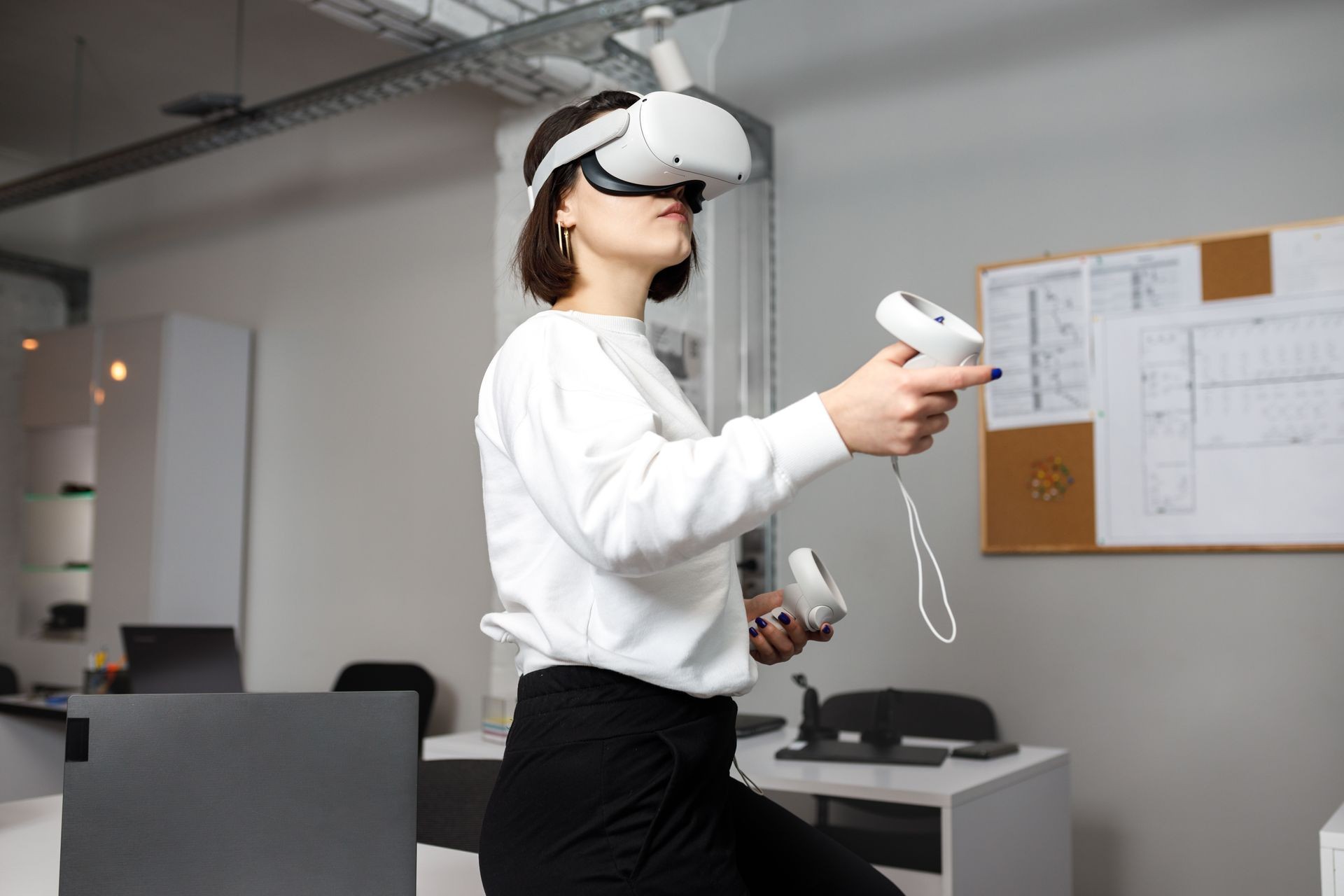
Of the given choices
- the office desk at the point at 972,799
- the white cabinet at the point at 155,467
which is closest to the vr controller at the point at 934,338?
the office desk at the point at 972,799

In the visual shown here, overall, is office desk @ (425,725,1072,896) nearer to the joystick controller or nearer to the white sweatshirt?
the white sweatshirt

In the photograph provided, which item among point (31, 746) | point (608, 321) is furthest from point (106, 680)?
point (608, 321)

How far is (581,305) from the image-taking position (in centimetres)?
127

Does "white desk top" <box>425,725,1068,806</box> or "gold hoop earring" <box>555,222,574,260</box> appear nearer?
"gold hoop earring" <box>555,222,574,260</box>

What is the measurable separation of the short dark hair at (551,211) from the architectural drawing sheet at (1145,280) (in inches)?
90.7

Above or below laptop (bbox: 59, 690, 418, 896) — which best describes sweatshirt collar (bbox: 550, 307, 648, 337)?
above

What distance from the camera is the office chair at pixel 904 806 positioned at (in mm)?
2920

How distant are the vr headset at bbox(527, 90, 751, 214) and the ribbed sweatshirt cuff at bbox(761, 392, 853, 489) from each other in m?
0.37

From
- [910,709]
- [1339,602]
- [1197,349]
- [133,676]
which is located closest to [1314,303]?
[1197,349]

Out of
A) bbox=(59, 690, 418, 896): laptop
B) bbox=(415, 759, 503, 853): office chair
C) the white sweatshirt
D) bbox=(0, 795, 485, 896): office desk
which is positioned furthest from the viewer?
bbox=(415, 759, 503, 853): office chair

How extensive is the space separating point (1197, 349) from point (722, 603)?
8.27 feet

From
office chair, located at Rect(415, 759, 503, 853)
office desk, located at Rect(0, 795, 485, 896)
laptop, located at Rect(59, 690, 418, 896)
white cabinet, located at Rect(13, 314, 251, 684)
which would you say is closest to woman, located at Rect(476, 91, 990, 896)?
laptop, located at Rect(59, 690, 418, 896)

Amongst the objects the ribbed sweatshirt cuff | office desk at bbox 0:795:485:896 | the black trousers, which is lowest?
office desk at bbox 0:795:485:896

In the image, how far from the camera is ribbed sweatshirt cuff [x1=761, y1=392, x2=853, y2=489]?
3.18ft
